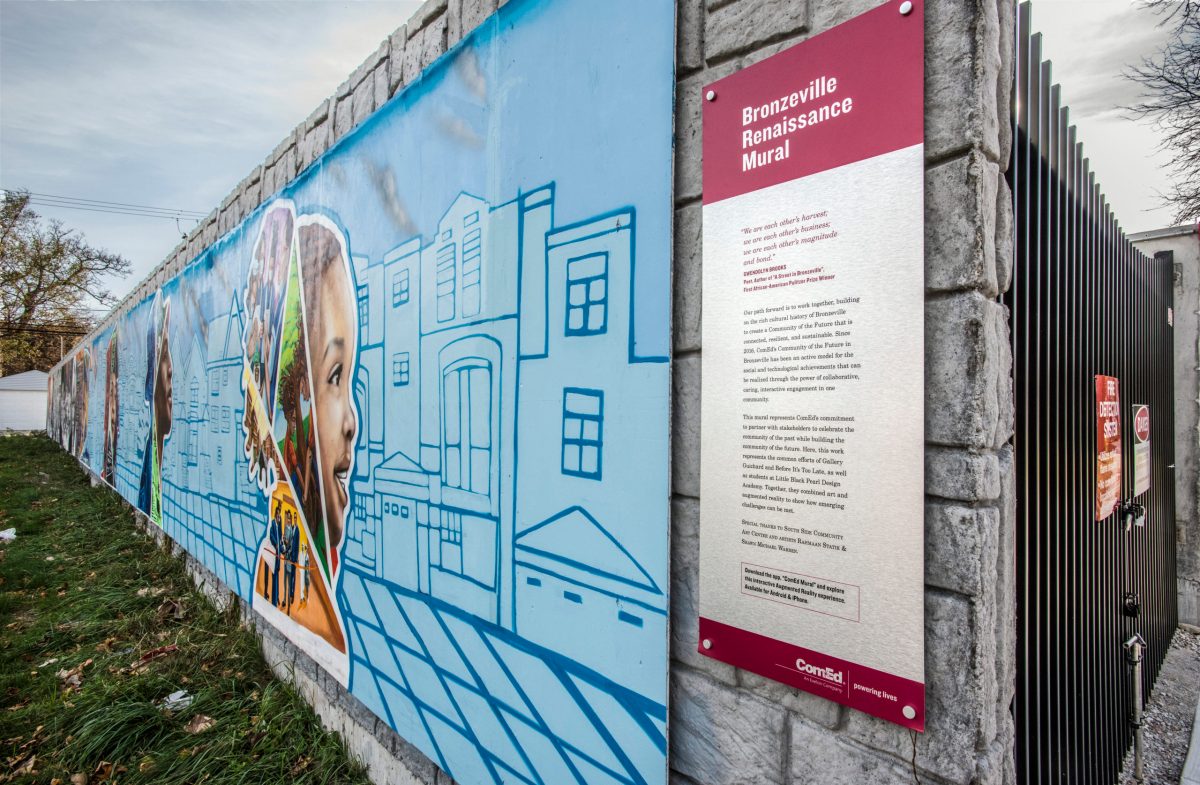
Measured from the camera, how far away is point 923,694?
4.09 ft

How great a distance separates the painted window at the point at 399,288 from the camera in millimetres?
3000

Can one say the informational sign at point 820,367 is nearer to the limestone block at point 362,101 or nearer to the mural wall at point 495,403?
the mural wall at point 495,403

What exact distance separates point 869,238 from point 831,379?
0.32m

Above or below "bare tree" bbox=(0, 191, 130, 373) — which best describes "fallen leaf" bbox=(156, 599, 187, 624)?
below

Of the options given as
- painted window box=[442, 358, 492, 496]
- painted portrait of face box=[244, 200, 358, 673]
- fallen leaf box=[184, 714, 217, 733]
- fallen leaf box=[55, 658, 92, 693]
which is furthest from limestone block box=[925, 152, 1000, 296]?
fallen leaf box=[55, 658, 92, 693]

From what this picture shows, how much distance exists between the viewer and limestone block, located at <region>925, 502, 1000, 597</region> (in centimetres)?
121

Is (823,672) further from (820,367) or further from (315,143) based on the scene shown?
(315,143)

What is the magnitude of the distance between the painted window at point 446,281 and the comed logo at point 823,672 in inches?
75.0

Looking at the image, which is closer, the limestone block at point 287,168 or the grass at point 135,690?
the grass at point 135,690

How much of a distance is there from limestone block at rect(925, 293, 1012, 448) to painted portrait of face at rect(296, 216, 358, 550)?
117 inches

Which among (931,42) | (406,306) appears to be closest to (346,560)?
(406,306)

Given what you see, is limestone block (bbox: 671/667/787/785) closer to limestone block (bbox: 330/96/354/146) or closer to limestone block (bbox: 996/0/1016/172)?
limestone block (bbox: 996/0/1016/172)

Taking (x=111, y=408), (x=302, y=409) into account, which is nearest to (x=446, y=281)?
(x=302, y=409)

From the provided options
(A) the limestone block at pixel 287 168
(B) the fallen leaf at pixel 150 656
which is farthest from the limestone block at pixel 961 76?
(B) the fallen leaf at pixel 150 656
